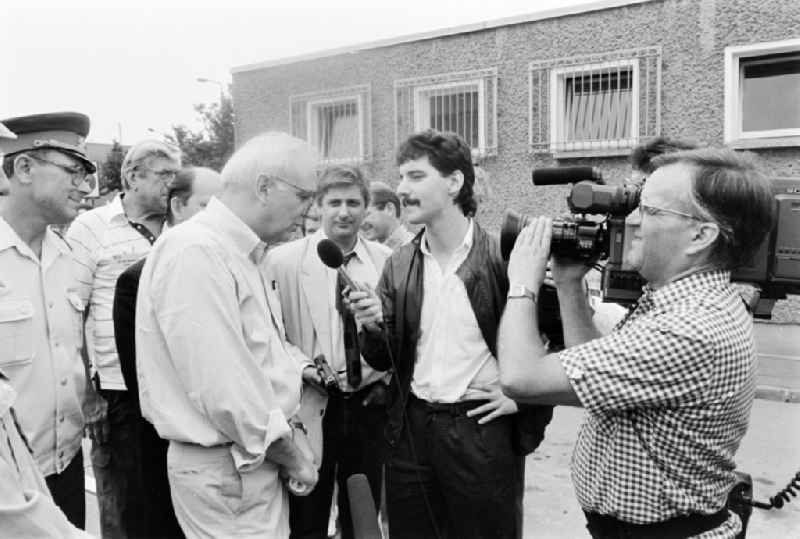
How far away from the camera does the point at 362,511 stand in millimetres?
2070

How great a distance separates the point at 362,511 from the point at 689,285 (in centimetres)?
111

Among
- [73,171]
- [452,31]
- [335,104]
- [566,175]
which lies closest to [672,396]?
[566,175]

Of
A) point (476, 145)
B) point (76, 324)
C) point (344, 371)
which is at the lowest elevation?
point (344, 371)

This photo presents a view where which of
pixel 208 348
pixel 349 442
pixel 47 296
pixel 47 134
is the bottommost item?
pixel 349 442

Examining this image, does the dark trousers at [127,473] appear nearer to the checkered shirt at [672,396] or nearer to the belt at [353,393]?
the belt at [353,393]

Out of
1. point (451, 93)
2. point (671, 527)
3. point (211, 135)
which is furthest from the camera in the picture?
point (211, 135)

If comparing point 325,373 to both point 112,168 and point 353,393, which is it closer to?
point 353,393

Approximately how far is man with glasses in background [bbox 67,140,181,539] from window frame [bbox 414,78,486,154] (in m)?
8.94

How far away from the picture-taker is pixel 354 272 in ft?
11.0

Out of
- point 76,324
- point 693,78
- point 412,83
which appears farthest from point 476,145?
point 76,324

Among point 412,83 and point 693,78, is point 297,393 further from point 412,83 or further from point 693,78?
point 412,83

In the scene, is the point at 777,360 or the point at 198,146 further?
the point at 198,146

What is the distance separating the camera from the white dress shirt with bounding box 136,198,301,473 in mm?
1957

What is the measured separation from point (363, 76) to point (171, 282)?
1175 centimetres
